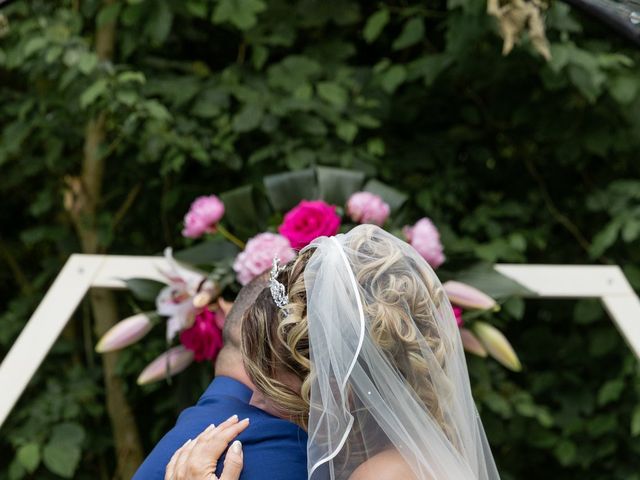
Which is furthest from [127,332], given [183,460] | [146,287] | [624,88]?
[624,88]

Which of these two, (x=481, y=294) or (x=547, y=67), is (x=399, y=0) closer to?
(x=547, y=67)

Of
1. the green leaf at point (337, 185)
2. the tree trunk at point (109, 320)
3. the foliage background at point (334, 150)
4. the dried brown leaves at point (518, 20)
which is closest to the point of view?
the dried brown leaves at point (518, 20)

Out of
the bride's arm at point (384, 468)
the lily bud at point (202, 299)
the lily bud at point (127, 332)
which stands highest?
the bride's arm at point (384, 468)

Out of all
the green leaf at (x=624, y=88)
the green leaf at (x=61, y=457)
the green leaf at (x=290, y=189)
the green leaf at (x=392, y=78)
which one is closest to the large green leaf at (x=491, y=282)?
the green leaf at (x=290, y=189)

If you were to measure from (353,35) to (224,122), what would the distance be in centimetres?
86

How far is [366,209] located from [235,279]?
0.40 meters

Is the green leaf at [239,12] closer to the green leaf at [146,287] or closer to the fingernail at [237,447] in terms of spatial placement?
the green leaf at [146,287]

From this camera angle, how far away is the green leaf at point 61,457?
296 cm

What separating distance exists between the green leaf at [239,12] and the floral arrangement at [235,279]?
0.81m

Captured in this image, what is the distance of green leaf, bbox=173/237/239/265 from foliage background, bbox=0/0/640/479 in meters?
0.62

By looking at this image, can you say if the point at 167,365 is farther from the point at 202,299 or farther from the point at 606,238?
the point at 606,238

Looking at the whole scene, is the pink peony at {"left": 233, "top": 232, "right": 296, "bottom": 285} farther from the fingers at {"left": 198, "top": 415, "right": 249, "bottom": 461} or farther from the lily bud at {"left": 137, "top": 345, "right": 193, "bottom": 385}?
the fingers at {"left": 198, "top": 415, "right": 249, "bottom": 461}

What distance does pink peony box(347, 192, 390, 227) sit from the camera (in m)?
2.67

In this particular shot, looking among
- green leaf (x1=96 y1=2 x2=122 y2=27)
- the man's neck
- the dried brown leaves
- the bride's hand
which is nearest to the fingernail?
the bride's hand
